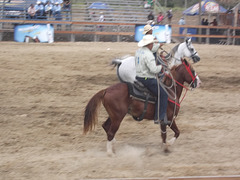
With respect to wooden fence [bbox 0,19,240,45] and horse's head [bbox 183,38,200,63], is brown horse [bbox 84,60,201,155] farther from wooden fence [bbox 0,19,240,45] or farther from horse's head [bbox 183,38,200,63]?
wooden fence [bbox 0,19,240,45]

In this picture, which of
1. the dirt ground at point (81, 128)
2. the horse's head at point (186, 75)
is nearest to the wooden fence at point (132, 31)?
the dirt ground at point (81, 128)

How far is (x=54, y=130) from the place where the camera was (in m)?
8.93

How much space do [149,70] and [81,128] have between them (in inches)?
105

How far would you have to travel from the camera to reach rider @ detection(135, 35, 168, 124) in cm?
718

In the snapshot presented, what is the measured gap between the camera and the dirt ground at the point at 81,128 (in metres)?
6.84

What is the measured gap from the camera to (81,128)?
9.16 meters

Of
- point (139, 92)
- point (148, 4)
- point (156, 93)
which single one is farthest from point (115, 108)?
point (148, 4)

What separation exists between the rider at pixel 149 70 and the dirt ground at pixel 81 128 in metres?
0.95

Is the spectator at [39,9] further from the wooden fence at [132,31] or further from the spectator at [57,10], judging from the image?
the wooden fence at [132,31]

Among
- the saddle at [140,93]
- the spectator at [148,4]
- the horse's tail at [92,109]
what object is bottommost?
the horse's tail at [92,109]

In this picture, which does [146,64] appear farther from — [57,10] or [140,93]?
[57,10]

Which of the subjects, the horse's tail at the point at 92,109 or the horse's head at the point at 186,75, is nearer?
the horse's tail at the point at 92,109

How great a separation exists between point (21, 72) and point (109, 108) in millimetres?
7091

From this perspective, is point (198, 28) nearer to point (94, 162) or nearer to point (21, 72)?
point (21, 72)
